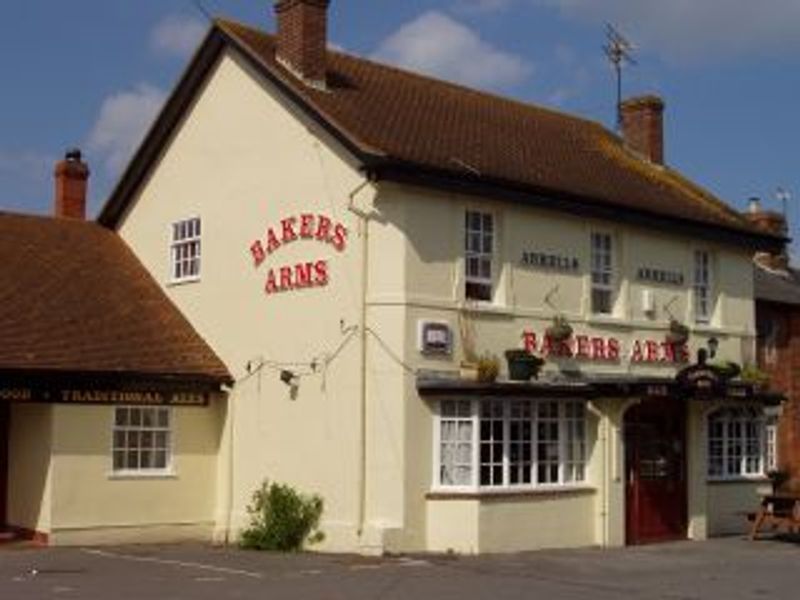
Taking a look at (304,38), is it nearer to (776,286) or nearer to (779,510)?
(779,510)

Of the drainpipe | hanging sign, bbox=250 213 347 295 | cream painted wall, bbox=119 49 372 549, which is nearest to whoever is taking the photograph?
the drainpipe

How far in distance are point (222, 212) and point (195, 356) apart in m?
2.62

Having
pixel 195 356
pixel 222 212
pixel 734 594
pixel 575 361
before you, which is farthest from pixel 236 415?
pixel 734 594

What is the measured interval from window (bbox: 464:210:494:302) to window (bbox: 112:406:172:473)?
5.87 metres

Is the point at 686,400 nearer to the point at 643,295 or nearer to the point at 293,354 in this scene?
the point at 643,295

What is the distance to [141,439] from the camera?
2225cm

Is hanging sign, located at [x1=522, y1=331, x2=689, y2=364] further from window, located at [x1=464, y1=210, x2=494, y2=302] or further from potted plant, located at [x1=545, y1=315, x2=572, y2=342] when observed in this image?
window, located at [x1=464, y1=210, x2=494, y2=302]

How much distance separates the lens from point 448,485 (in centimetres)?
1986

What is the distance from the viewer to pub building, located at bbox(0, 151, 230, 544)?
69.0 feet

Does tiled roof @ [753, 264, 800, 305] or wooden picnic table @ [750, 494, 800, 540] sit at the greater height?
tiled roof @ [753, 264, 800, 305]

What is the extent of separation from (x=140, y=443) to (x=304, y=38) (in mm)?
7408

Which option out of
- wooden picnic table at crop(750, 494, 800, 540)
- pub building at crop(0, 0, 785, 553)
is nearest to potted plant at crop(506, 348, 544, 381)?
pub building at crop(0, 0, 785, 553)

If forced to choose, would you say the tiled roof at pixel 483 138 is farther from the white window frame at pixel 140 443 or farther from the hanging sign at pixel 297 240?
the white window frame at pixel 140 443

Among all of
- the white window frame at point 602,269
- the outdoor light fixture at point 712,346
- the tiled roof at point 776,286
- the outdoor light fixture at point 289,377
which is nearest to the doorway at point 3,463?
the outdoor light fixture at point 289,377
